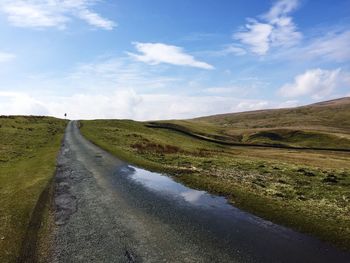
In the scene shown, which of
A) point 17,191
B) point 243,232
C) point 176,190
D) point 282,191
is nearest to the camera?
point 243,232

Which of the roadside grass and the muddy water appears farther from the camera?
the roadside grass

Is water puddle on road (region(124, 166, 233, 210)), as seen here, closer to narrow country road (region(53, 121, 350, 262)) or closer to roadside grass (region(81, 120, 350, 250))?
narrow country road (region(53, 121, 350, 262))

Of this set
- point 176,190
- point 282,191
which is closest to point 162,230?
point 176,190

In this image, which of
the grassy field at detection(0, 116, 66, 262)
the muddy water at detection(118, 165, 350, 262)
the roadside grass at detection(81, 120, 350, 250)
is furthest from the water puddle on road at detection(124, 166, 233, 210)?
the grassy field at detection(0, 116, 66, 262)

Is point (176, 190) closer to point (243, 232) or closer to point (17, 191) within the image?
point (243, 232)

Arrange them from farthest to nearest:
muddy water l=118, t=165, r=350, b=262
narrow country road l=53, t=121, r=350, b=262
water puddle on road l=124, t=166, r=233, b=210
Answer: water puddle on road l=124, t=166, r=233, b=210 < narrow country road l=53, t=121, r=350, b=262 < muddy water l=118, t=165, r=350, b=262

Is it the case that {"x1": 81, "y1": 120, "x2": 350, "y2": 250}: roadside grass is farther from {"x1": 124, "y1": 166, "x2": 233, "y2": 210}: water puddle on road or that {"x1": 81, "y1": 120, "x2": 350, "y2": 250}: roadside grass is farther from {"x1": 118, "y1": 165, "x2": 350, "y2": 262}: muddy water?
{"x1": 124, "y1": 166, "x2": 233, "y2": 210}: water puddle on road

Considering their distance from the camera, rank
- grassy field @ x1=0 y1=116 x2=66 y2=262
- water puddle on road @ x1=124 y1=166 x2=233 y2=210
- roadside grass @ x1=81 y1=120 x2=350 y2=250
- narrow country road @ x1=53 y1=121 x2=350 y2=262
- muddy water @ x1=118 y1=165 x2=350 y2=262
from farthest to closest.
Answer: water puddle on road @ x1=124 y1=166 x2=233 y2=210 < roadside grass @ x1=81 y1=120 x2=350 y2=250 < grassy field @ x1=0 y1=116 x2=66 y2=262 < narrow country road @ x1=53 y1=121 x2=350 y2=262 < muddy water @ x1=118 y1=165 x2=350 y2=262

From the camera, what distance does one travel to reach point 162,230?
731 inches

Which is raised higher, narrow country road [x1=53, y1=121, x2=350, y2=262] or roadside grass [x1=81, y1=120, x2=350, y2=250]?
roadside grass [x1=81, y1=120, x2=350, y2=250]

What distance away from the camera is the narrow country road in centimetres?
1547

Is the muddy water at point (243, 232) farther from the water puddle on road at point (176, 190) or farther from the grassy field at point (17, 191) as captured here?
the grassy field at point (17, 191)

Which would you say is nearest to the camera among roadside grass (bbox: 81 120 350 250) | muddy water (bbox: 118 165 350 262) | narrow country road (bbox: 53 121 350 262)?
muddy water (bbox: 118 165 350 262)

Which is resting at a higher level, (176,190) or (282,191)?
(282,191)
